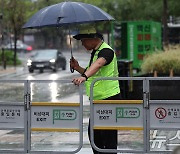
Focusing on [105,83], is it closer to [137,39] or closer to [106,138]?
[106,138]

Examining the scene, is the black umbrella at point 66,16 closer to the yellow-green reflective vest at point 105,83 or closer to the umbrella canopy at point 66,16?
the umbrella canopy at point 66,16

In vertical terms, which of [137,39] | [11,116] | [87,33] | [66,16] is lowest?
[11,116]

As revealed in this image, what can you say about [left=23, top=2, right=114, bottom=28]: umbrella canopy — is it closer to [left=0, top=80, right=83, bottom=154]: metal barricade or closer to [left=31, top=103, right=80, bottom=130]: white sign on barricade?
[left=0, top=80, right=83, bottom=154]: metal barricade

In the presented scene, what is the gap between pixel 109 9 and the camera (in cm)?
5919

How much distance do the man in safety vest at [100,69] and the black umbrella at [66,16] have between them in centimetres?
18

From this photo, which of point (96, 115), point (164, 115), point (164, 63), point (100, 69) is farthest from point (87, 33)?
point (164, 63)

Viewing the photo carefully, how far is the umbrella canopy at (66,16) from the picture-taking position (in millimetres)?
7918

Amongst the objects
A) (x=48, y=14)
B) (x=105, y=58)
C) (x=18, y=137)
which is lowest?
(x=18, y=137)

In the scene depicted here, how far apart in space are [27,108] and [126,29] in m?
20.8

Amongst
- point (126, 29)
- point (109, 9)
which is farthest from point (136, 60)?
point (109, 9)

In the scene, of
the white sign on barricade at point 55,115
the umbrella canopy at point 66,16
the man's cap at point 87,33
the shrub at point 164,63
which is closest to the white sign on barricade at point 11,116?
the white sign on barricade at point 55,115

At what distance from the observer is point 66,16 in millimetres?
7945

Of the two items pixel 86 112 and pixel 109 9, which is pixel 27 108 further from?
pixel 109 9

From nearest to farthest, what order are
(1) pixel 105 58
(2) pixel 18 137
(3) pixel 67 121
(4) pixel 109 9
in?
(1) pixel 105 58 → (3) pixel 67 121 → (2) pixel 18 137 → (4) pixel 109 9
